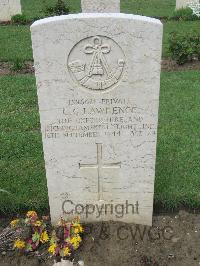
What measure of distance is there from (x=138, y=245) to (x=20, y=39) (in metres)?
7.71

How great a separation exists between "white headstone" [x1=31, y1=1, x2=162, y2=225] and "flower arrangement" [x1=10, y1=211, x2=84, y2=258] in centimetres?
19

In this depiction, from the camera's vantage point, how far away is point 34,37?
313cm

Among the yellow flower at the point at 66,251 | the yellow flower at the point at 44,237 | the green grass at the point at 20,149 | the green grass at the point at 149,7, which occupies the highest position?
the green grass at the point at 149,7

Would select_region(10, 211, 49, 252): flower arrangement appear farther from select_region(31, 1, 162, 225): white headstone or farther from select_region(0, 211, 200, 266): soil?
select_region(31, 1, 162, 225): white headstone

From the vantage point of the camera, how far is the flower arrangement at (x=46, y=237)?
12.1ft

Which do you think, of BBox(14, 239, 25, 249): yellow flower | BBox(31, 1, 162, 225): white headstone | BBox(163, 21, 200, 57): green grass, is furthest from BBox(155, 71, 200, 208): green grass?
BBox(163, 21, 200, 57): green grass

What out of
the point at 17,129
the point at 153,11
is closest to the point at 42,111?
the point at 17,129

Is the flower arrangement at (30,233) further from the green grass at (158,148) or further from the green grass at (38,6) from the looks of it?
the green grass at (38,6)

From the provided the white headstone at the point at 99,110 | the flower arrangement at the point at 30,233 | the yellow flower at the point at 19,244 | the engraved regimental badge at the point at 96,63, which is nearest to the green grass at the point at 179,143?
the white headstone at the point at 99,110

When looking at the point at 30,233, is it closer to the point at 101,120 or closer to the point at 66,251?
the point at 66,251

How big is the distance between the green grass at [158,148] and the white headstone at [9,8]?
17.8 ft

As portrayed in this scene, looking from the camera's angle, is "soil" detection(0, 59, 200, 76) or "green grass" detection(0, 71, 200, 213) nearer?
"green grass" detection(0, 71, 200, 213)

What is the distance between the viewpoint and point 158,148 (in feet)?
17.4

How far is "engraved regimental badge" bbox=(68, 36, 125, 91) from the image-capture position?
3135 mm
